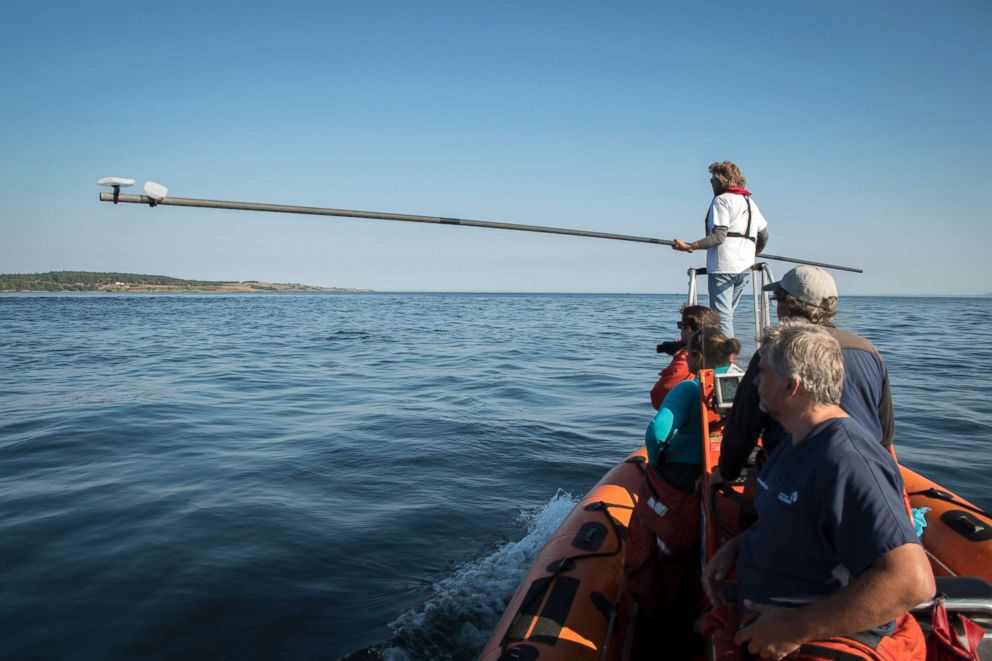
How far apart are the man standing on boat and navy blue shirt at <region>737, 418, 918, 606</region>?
3.50 m

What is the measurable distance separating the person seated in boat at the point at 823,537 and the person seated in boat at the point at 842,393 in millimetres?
497

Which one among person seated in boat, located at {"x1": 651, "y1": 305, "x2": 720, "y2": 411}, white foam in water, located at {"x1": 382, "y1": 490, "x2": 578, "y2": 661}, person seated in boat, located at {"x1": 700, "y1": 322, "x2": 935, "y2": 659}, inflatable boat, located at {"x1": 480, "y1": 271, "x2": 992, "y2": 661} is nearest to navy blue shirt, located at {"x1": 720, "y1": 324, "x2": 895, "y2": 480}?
A: inflatable boat, located at {"x1": 480, "y1": 271, "x2": 992, "y2": 661}

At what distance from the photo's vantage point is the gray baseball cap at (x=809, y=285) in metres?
2.82

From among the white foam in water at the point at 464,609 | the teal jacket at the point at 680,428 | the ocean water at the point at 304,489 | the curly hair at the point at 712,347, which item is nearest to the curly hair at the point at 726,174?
the ocean water at the point at 304,489

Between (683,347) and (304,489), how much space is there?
4505mm

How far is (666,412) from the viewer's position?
3297 millimetres

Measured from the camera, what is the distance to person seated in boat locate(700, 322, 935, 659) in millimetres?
1641

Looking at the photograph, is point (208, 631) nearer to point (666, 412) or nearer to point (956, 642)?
point (666, 412)

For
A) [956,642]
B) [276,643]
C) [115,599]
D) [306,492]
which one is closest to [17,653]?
[115,599]

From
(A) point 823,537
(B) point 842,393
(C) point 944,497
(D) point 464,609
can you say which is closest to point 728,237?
(C) point 944,497

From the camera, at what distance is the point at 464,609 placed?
4.72 metres

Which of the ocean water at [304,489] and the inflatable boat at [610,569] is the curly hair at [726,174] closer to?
the ocean water at [304,489]

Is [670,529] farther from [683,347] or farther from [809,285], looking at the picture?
[683,347]

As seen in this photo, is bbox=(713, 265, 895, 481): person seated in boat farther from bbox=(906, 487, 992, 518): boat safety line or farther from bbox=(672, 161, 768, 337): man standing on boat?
bbox=(672, 161, 768, 337): man standing on boat
